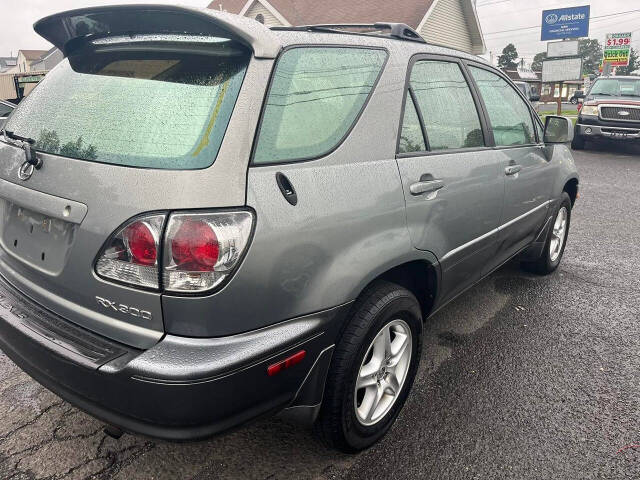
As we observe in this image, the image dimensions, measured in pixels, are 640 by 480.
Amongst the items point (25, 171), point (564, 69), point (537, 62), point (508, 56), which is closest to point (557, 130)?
point (25, 171)

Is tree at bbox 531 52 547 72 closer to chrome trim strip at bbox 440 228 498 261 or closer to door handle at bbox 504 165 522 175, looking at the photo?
door handle at bbox 504 165 522 175

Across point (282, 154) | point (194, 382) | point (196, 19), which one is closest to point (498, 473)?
point (194, 382)

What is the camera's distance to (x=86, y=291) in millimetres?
1721

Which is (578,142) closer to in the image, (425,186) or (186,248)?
(425,186)

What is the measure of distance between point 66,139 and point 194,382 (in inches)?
41.9

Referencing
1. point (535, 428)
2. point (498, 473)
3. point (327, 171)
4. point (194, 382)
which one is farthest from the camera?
point (535, 428)

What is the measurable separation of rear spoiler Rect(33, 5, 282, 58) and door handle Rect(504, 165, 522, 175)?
71.3 inches

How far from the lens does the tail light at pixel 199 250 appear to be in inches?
61.6

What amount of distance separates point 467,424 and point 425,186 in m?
1.15

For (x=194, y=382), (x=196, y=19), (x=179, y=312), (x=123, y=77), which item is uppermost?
(x=196, y=19)

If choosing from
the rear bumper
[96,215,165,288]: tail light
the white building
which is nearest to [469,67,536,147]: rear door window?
the rear bumper

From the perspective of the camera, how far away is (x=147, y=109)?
179 centimetres

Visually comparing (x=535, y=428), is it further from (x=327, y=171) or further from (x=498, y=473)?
(x=327, y=171)

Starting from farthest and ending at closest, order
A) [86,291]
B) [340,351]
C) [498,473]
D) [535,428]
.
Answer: [535,428], [498,473], [340,351], [86,291]
